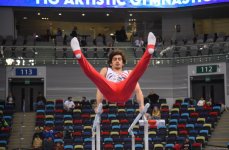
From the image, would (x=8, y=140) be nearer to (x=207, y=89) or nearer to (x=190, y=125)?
(x=190, y=125)

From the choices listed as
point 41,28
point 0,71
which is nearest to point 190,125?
point 0,71

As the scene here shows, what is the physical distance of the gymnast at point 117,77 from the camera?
26.0 feet

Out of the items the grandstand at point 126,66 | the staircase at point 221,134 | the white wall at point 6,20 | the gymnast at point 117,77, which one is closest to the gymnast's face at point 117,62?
the gymnast at point 117,77

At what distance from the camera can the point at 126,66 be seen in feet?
88.5

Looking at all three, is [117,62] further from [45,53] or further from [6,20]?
[6,20]

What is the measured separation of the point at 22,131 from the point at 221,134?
858 centimetres

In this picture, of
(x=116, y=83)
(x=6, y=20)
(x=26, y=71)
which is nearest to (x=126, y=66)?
(x=26, y=71)

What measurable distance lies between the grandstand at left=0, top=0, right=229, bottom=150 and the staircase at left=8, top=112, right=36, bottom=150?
0.14 ft

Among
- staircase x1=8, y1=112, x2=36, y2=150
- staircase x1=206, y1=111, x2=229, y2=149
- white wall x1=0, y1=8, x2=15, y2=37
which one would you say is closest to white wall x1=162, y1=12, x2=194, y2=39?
staircase x1=206, y1=111, x2=229, y2=149

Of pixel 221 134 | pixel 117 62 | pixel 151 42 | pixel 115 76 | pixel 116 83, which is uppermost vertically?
pixel 151 42

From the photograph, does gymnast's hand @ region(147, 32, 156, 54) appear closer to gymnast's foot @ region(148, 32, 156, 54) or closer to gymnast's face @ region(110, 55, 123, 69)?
gymnast's foot @ region(148, 32, 156, 54)

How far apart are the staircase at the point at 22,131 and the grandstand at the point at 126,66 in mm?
43

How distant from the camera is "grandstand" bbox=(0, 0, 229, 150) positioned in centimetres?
2154

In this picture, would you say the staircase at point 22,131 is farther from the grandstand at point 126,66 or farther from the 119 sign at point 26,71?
the 119 sign at point 26,71
